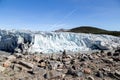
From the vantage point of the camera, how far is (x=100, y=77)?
4020mm

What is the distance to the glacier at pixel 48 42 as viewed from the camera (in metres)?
17.8

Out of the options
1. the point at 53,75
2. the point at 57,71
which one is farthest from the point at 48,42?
the point at 53,75

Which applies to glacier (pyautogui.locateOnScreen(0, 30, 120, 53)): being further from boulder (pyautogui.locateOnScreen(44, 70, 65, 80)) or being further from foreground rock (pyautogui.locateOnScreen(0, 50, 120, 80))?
boulder (pyautogui.locateOnScreen(44, 70, 65, 80))

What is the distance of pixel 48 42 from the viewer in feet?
61.6

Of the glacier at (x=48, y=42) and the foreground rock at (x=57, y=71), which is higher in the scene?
the foreground rock at (x=57, y=71)

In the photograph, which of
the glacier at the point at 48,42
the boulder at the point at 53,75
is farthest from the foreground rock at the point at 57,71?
the glacier at the point at 48,42

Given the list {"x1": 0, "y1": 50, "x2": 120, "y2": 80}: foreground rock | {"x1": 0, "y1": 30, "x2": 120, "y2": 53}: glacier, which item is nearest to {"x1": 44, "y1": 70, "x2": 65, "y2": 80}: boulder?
{"x1": 0, "y1": 50, "x2": 120, "y2": 80}: foreground rock

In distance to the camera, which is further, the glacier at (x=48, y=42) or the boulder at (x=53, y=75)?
the glacier at (x=48, y=42)

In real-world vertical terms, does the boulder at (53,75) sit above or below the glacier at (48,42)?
above

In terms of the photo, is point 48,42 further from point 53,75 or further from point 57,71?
point 53,75

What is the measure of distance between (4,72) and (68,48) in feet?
48.9

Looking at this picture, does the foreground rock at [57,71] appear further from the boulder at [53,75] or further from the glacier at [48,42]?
the glacier at [48,42]

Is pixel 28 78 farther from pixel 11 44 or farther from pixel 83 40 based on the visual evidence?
pixel 83 40

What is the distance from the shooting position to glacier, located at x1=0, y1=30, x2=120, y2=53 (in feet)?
58.3
